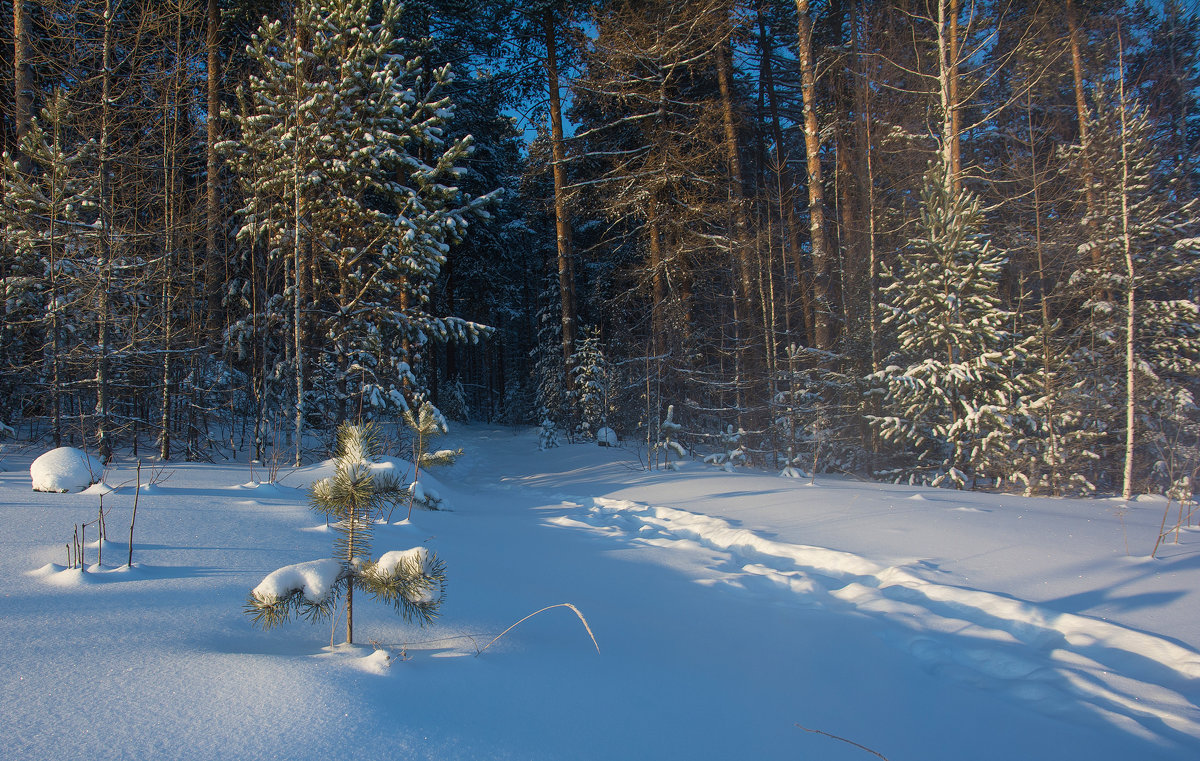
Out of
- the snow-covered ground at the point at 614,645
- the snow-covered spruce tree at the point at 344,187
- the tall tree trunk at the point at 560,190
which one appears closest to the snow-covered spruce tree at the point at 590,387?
the tall tree trunk at the point at 560,190

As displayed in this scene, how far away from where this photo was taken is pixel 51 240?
729 cm

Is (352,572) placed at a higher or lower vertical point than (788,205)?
lower

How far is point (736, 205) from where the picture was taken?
13.3 meters

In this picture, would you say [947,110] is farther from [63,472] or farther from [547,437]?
[63,472]

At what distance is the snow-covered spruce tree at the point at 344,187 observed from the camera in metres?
9.62

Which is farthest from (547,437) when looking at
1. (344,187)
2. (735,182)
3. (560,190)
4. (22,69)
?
(22,69)

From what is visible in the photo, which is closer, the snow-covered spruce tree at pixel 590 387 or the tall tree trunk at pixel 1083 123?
the tall tree trunk at pixel 1083 123

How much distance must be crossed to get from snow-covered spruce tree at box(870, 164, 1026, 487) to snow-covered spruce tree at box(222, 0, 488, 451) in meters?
8.15

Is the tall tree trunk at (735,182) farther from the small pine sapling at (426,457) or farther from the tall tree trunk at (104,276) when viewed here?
the tall tree trunk at (104,276)

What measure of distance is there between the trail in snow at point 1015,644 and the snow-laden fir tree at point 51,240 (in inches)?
364

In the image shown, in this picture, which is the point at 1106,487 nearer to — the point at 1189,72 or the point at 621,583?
the point at 1189,72

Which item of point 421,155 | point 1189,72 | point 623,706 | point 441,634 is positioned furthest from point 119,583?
point 1189,72

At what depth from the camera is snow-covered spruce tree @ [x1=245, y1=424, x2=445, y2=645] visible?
186 centimetres

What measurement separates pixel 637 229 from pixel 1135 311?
34.8 ft
